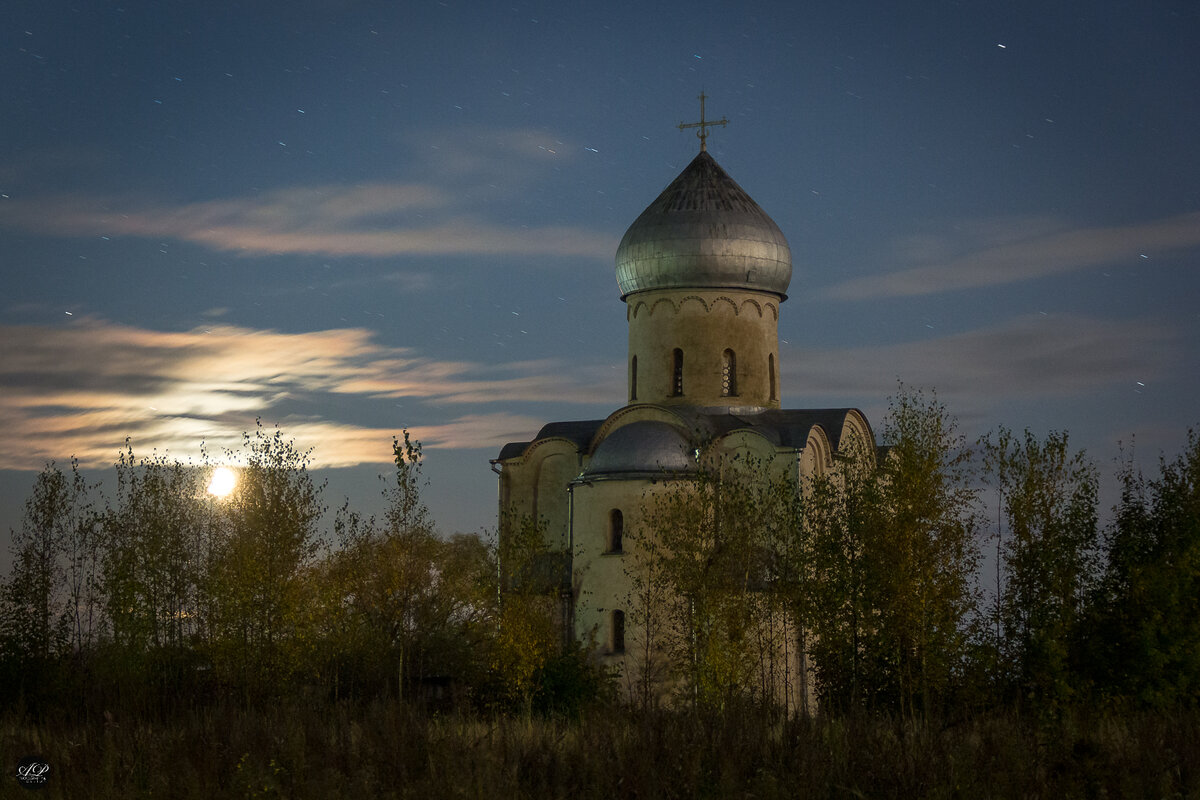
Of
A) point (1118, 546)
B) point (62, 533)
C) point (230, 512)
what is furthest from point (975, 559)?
point (62, 533)

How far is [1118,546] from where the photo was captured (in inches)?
814

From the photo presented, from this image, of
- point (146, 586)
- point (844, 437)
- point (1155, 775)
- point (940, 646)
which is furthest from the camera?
point (844, 437)

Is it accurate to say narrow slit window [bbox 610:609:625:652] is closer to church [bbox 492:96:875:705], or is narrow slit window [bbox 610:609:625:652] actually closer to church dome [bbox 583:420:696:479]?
church [bbox 492:96:875:705]

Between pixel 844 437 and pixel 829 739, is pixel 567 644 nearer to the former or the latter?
pixel 844 437

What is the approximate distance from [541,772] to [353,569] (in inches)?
496

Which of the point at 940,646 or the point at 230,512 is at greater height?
the point at 230,512

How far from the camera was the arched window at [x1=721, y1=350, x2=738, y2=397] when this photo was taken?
92.9 feet

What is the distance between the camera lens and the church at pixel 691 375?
26.4 m

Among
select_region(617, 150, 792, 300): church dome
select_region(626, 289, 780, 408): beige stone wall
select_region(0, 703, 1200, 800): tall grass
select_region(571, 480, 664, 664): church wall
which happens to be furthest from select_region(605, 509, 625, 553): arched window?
select_region(0, 703, 1200, 800): tall grass

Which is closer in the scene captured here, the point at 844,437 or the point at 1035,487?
the point at 1035,487

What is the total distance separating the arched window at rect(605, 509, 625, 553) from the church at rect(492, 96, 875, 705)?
57cm

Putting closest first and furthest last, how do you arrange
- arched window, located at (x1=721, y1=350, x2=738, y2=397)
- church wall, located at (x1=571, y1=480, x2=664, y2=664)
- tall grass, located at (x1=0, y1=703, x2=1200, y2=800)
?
tall grass, located at (x1=0, y1=703, x2=1200, y2=800)
church wall, located at (x1=571, y1=480, x2=664, y2=664)
arched window, located at (x1=721, y1=350, x2=738, y2=397)

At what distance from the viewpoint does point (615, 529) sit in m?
25.4
